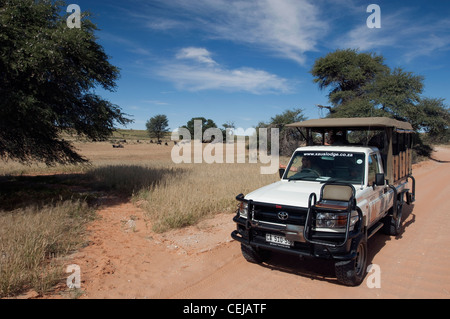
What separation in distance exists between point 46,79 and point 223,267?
24.6 feet

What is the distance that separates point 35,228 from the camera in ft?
18.0

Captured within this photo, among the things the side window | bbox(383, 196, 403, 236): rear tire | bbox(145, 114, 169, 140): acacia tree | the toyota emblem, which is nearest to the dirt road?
bbox(383, 196, 403, 236): rear tire

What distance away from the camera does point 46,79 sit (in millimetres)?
8641

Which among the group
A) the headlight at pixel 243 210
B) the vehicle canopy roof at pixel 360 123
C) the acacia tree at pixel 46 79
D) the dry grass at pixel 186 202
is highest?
the acacia tree at pixel 46 79

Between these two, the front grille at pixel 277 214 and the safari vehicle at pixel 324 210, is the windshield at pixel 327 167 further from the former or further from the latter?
the front grille at pixel 277 214

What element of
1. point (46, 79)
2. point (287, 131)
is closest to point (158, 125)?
point (287, 131)

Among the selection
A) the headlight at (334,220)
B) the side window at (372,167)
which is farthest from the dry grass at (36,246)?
the side window at (372,167)

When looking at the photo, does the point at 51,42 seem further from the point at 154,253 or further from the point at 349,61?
the point at 349,61

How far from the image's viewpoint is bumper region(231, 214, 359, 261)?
13.1ft

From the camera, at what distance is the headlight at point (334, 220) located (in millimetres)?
4074

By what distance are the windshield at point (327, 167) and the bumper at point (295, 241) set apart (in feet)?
5.23
